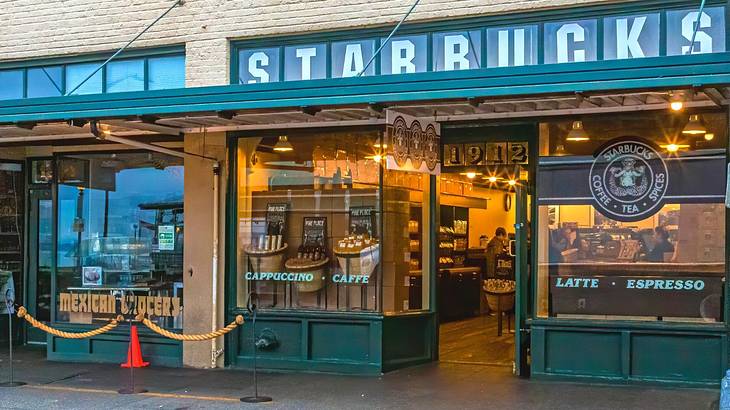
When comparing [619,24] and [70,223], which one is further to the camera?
[70,223]

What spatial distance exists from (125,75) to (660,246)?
7.80m

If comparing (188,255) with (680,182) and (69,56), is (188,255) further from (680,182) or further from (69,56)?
(680,182)

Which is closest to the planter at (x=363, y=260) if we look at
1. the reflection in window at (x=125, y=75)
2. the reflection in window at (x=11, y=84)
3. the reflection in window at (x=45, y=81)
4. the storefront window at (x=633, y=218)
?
the storefront window at (x=633, y=218)

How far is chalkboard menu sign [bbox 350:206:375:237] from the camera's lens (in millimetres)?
11422

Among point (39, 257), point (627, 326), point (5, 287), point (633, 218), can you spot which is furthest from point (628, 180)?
point (5, 287)

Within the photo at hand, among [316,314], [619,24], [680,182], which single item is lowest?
[316,314]

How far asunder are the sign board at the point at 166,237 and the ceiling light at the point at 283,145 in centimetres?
205

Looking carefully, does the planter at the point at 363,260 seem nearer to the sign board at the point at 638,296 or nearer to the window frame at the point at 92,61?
the sign board at the point at 638,296

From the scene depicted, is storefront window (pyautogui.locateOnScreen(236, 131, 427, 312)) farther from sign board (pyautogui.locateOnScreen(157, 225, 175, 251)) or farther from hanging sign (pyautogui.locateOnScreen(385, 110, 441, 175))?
sign board (pyautogui.locateOnScreen(157, 225, 175, 251))

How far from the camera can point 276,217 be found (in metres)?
11.9

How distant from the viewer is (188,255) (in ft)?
39.5

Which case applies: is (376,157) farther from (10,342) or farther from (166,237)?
(10,342)

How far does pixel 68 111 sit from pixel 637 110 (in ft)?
21.3

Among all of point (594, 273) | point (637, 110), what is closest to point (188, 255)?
point (594, 273)
